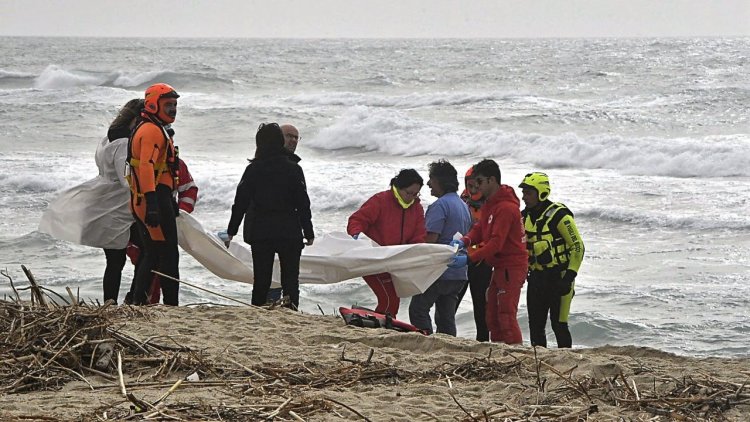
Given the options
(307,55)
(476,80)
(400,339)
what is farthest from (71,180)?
(307,55)

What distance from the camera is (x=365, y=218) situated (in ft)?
27.4

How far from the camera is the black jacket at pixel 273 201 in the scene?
7703mm

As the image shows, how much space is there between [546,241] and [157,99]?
2978mm

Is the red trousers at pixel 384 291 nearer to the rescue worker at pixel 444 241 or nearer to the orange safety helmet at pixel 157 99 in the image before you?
the rescue worker at pixel 444 241

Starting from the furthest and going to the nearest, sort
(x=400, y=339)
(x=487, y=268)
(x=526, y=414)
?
(x=487, y=268), (x=400, y=339), (x=526, y=414)

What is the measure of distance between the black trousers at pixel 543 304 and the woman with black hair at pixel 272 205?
172cm

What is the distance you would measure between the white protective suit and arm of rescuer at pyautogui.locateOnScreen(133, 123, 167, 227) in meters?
0.67

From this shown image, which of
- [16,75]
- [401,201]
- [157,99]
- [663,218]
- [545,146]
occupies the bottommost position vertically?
[663,218]

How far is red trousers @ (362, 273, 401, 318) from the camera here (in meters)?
8.28

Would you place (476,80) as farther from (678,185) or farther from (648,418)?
(648,418)

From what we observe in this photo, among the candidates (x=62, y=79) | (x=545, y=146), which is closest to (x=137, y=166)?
(x=545, y=146)

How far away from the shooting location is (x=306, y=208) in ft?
25.5

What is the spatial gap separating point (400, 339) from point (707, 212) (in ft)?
36.6

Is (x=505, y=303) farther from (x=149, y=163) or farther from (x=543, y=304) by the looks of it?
(x=149, y=163)
